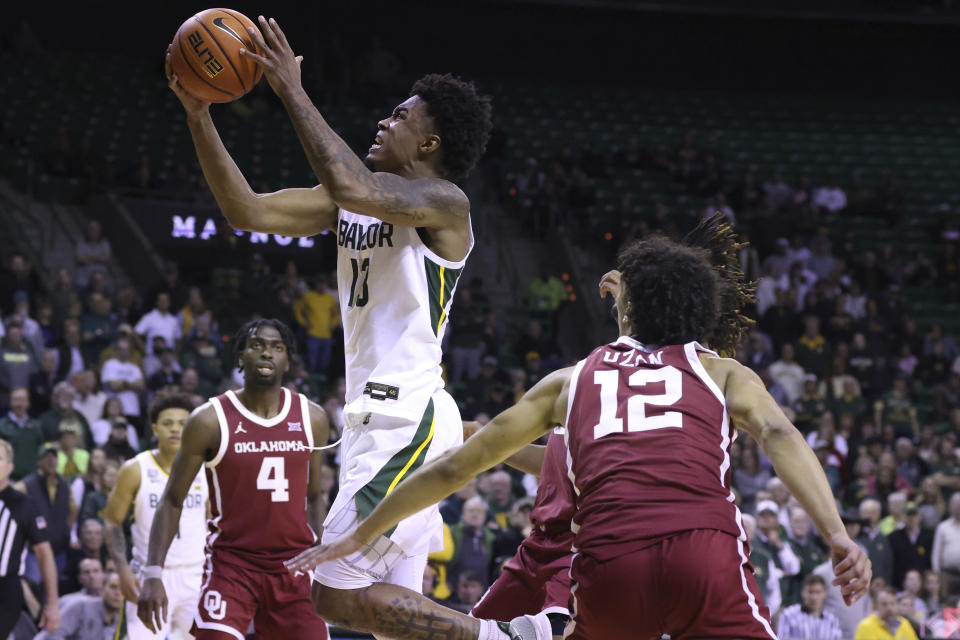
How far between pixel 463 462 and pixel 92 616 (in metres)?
5.94

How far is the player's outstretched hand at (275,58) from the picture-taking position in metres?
3.86

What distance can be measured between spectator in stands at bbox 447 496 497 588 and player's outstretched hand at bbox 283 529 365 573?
21.8 feet

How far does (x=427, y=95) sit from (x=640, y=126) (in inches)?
697

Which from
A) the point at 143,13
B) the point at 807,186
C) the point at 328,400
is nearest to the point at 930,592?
the point at 328,400

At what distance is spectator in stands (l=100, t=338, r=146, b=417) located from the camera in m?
12.0

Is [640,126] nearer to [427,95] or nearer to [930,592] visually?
[930,592]

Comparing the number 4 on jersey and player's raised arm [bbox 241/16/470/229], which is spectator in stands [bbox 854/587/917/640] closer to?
the number 4 on jersey

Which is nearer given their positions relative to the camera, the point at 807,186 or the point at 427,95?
the point at 427,95

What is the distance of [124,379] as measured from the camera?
1220 centimetres

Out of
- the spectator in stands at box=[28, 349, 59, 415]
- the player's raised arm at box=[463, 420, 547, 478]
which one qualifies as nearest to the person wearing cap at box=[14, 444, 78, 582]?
the spectator in stands at box=[28, 349, 59, 415]

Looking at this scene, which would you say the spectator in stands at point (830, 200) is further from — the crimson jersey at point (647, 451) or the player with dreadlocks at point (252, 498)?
the crimson jersey at point (647, 451)

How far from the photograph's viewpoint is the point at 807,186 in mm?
19422

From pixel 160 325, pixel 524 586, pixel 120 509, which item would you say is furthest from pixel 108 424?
pixel 524 586

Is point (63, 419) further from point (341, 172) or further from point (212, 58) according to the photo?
point (341, 172)
